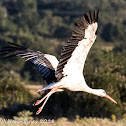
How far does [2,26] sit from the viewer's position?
68.1 m

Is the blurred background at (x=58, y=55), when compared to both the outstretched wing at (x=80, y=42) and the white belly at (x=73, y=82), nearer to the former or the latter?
the white belly at (x=73, y=82)

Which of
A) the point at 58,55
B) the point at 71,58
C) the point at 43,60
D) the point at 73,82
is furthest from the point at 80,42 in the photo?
the point at 58,55

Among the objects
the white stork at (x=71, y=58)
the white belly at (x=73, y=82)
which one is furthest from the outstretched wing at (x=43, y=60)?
the white belly at (x=73, y=82)

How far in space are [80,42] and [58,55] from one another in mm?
39409

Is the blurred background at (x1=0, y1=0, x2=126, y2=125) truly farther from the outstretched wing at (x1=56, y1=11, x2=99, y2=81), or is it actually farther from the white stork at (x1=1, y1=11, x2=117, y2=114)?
the outstretched wing at (x1=56, y1=11, x2=99, y2=81)

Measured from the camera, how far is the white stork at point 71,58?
6305mm

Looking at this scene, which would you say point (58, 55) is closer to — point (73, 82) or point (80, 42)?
point (73, 82)

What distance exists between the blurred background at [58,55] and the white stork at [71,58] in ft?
6.20

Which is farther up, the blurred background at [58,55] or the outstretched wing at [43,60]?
the outstretched wing at [43,60]

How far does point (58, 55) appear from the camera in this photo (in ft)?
150

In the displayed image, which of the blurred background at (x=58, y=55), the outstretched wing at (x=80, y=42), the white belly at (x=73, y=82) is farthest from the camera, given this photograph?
the blurred background at (x=58, y=55)

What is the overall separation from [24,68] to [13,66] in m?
1.74

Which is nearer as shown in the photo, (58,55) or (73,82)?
(73,82)

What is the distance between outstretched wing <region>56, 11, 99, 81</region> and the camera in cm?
623
